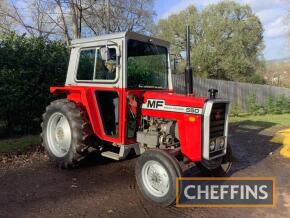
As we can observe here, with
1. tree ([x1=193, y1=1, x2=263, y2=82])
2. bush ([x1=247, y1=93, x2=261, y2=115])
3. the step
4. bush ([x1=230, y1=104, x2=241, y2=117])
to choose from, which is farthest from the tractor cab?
tree ([x1=193, y1=1, x2=263, y2=82])

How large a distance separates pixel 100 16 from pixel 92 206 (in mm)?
14981

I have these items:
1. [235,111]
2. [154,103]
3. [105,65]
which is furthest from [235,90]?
[105,65]

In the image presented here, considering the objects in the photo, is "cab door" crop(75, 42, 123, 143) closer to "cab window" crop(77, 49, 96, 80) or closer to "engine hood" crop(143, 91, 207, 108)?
"cab window" crop(77, 49, 96, 80)

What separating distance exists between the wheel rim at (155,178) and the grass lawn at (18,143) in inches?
152

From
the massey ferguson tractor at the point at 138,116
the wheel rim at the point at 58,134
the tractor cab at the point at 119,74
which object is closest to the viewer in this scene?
the massey ferguson tractor at the point at 138,116

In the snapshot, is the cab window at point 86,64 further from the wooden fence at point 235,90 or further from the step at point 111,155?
the wooden fence at point 235,90

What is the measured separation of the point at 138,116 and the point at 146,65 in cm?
103

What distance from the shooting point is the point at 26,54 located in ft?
29.8

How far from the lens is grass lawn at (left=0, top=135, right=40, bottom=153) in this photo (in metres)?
7.66

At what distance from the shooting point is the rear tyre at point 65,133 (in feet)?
19.4

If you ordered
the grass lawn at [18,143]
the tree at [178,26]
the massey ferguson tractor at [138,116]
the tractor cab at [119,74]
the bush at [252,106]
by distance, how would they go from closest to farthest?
the massey ferguson tractor at [138,116] < the tractor cab at [119,74] < the grass lawn at [18,143] < the bush at [252,106] < the tree at [178,26]

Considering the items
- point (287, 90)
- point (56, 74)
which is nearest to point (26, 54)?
point (56, 74)

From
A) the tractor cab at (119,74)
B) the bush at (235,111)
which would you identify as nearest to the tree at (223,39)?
the bush at (235,111)

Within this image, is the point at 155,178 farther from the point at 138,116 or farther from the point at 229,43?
the point at 229,43
